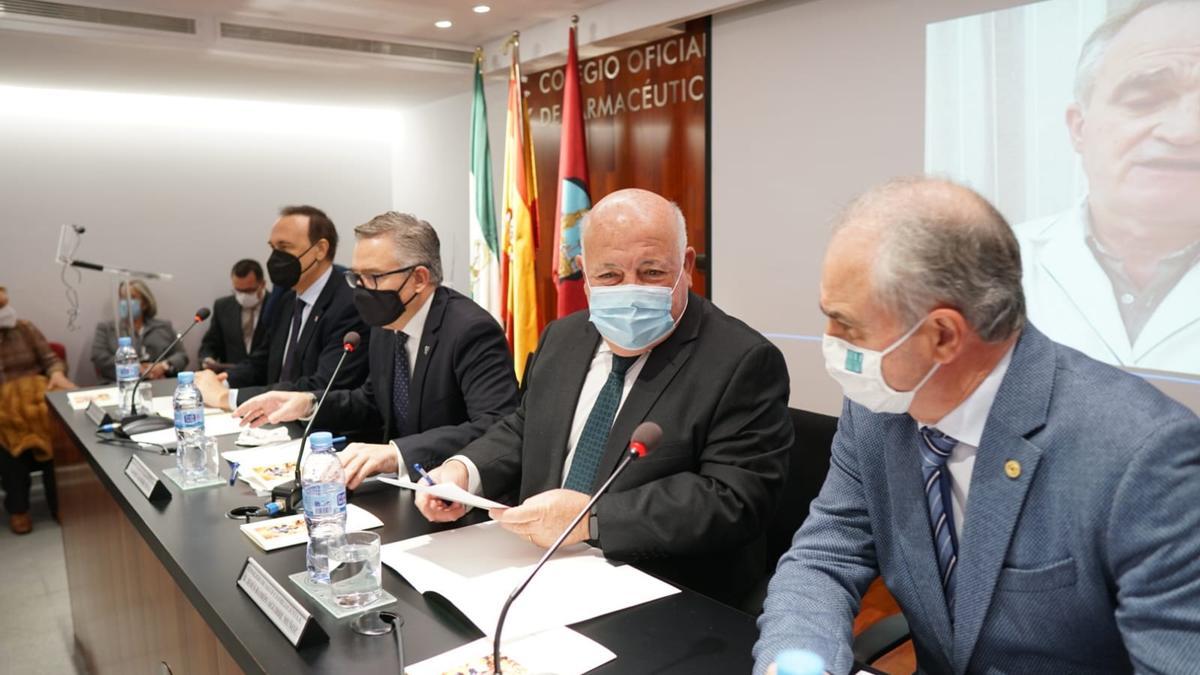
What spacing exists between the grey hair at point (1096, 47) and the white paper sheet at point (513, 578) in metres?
2.31

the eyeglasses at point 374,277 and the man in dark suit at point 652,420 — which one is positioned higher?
the eyeglasses at point 374,277

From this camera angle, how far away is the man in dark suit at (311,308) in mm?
3133

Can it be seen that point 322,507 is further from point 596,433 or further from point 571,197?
point 571,197

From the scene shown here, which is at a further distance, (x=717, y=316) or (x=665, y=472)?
(x=717, y=316)

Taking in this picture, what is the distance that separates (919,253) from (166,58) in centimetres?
472

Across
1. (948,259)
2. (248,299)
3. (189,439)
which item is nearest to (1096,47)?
(948,259)

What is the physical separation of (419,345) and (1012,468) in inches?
73.9

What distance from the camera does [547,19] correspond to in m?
4.70

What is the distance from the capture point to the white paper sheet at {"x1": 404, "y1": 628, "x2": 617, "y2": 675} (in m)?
1.13

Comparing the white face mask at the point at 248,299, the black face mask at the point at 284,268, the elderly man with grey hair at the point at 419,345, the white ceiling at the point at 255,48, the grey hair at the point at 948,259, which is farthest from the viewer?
the white face mask at the point at 248,299

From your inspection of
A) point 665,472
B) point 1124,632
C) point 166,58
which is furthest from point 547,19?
point 1124,632

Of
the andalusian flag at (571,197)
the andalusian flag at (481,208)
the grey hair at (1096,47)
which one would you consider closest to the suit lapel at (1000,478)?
the grey hair at (1096,47)

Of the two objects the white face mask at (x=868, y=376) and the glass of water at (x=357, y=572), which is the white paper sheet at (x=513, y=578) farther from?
the white face mask at (x=868, y=376)

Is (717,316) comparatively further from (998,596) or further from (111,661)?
(111,661)
